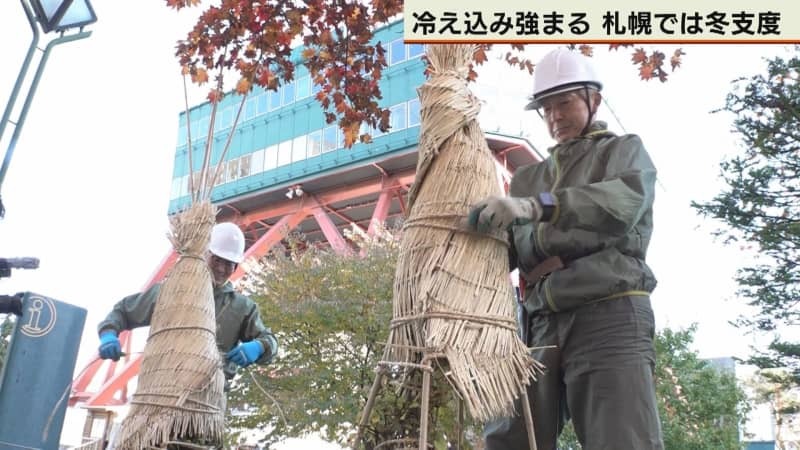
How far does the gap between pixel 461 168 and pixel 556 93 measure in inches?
18.0

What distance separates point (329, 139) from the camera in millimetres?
23734

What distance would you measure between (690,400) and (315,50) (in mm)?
14863

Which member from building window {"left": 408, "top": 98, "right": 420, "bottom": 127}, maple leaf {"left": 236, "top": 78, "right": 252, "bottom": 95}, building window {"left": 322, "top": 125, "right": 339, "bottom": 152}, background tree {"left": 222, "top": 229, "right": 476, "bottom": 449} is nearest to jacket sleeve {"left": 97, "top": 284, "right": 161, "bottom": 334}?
maple leaf {"left": 236, "top": 78, "right": 252, "bottom": 95}

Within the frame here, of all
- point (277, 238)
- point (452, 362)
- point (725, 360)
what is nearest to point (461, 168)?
point (452, 362)

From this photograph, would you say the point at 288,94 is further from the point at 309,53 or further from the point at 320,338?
the point at 309,53

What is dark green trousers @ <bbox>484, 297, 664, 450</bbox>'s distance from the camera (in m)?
1.93

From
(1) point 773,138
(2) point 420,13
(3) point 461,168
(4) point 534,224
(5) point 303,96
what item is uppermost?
(5) point 303,96

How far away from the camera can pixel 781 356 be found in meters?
11.0

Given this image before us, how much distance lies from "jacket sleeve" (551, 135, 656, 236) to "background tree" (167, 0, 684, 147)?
215 centimetres

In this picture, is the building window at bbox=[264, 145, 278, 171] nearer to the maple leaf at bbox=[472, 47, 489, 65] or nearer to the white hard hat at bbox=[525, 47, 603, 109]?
the maple leaf at bbox=[472, 47, 489, 65]

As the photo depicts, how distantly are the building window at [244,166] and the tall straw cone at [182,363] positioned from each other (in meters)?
23.4

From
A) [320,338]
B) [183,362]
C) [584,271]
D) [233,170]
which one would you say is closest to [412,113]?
[233,170]

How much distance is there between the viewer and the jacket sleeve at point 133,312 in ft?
11.4

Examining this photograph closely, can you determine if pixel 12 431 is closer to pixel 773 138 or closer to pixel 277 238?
pixel 773 138
